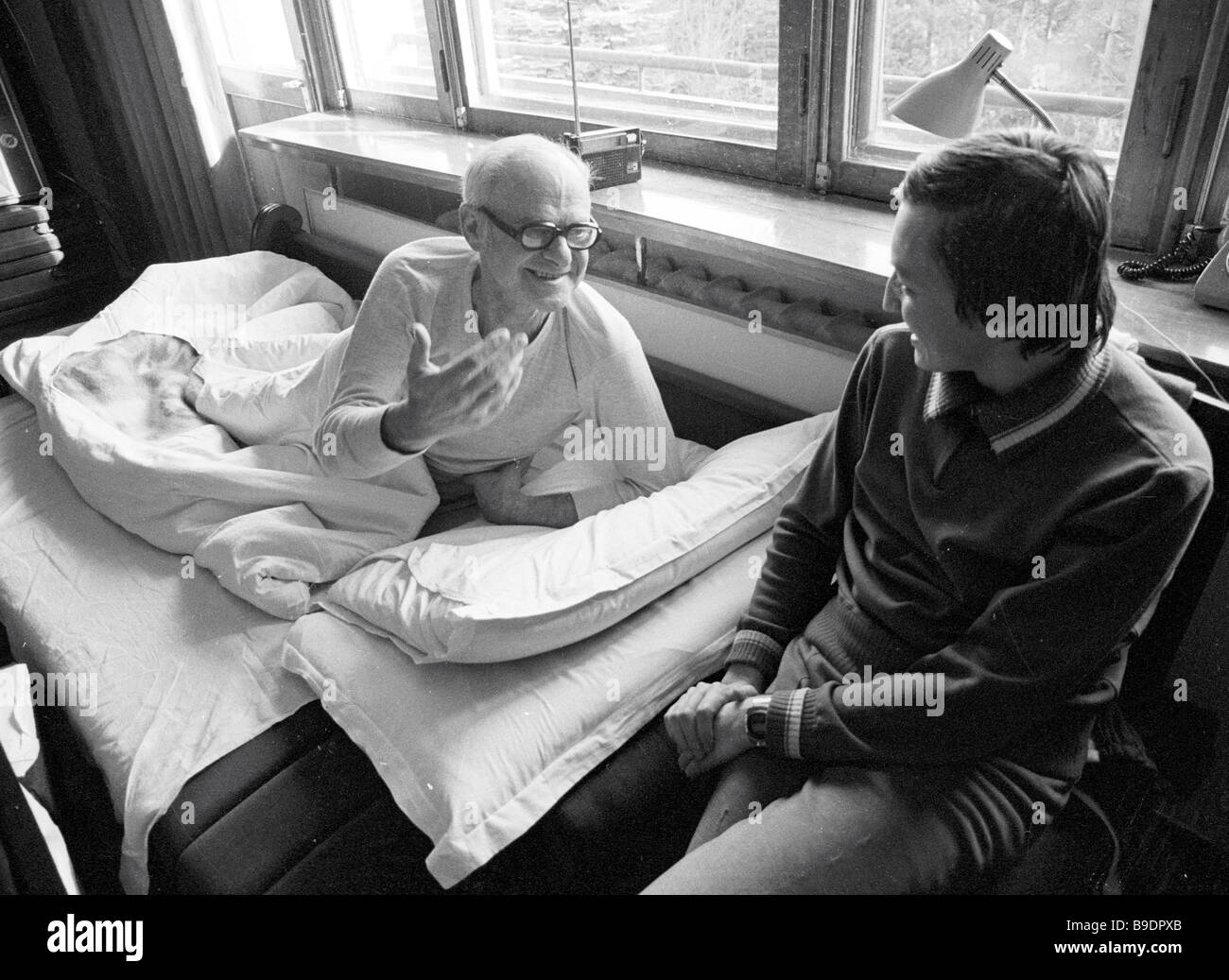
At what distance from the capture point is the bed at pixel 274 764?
1.04 metres

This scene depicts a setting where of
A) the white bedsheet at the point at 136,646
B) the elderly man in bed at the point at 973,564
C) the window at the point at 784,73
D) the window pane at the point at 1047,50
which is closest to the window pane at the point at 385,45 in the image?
the window at the point at 784,73

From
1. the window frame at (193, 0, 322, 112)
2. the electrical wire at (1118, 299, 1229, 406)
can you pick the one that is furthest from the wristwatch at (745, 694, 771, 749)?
the window frame at (193, 0, 322, 112)

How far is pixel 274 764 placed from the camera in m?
1.17

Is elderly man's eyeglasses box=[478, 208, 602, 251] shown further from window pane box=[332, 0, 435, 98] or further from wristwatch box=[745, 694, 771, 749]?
window pane box=[332, 0, 435, 98]

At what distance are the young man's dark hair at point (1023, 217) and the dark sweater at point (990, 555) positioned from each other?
0.34 feet

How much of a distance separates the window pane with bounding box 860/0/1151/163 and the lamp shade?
0.10 metres

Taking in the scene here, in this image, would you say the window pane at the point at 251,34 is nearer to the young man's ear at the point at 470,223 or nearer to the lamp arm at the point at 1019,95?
the young man's ear at the point at 470,223

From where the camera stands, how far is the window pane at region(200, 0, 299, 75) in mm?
2974

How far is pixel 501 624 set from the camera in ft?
3.72

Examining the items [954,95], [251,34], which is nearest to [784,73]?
[954,95]

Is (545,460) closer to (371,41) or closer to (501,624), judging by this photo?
(501,624)
